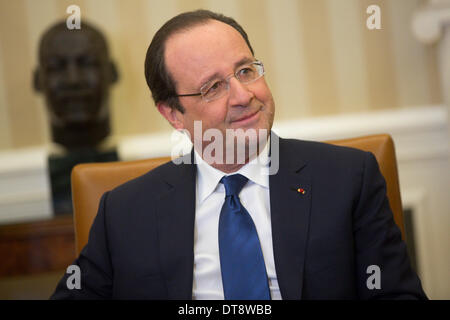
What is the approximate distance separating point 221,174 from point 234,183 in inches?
3.0

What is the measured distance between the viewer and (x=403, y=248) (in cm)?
142

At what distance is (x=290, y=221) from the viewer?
142 centimetres

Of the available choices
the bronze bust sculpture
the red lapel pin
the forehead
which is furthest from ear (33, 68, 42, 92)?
the red lapel pin

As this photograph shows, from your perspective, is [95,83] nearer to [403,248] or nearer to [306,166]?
[306,166]

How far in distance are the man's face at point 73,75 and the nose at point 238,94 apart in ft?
4.28

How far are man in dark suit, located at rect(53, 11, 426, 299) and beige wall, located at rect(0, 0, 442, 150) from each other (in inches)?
50.6

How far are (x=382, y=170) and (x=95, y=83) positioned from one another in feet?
4.99

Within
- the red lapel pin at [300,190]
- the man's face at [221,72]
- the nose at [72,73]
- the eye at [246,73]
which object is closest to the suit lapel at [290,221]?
the red lapel pin at [300,190]

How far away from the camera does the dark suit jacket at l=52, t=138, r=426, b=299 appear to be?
4.58 feet

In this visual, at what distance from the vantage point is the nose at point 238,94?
57.3 inches

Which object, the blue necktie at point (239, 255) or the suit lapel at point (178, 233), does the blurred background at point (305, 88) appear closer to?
the suit lapel at point (178, 233)

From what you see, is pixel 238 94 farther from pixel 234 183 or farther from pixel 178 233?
pixel 178 233

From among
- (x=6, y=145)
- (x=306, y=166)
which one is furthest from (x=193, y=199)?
(x=6, y=145)
